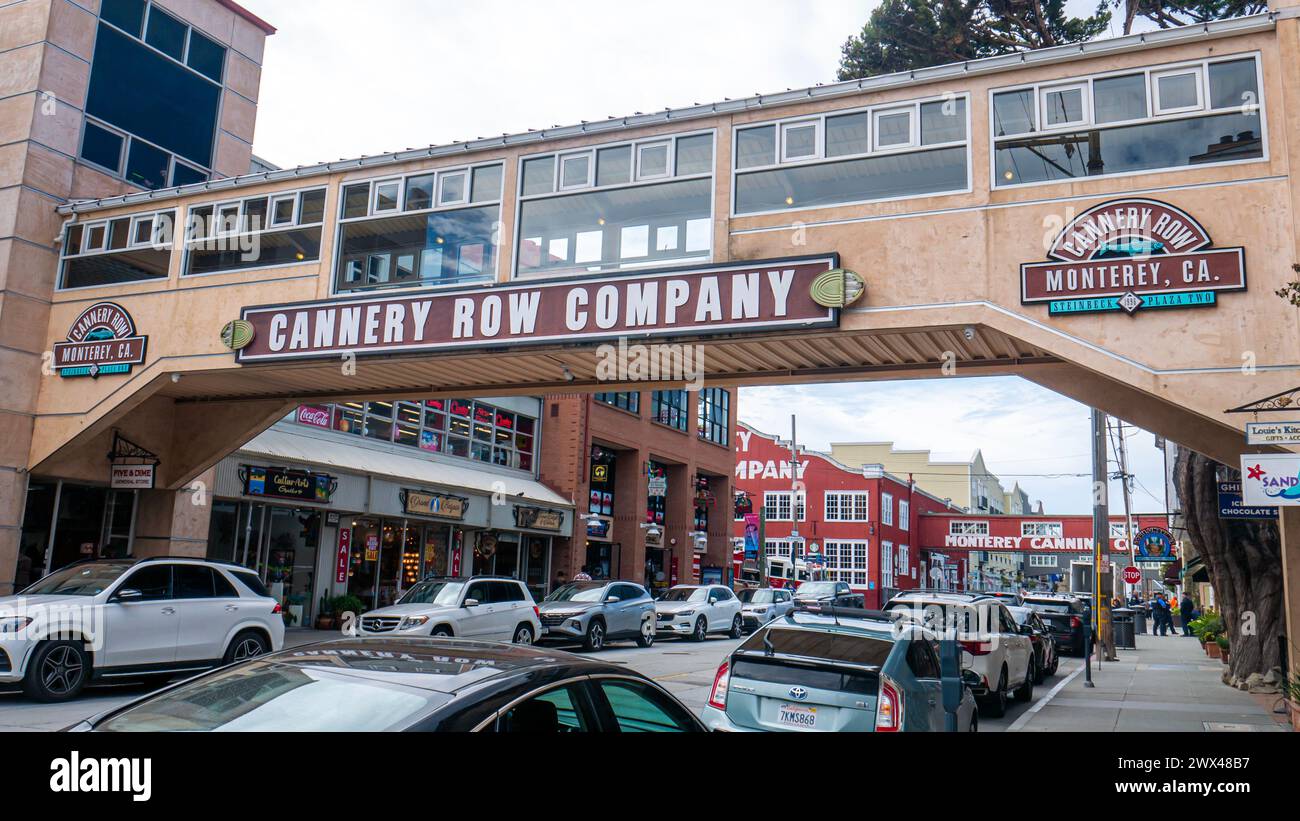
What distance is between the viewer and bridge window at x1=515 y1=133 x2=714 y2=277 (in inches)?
565

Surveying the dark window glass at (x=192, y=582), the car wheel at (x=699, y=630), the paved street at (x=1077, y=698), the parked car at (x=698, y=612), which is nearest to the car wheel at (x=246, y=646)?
the dark window glass at (x=192, y=582)

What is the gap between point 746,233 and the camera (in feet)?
45.5

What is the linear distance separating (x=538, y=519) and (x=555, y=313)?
18.2 meters

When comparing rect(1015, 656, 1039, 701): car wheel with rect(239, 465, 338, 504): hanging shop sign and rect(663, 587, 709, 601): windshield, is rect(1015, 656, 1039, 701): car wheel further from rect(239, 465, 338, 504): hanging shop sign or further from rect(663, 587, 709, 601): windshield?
rect(239, 465, 338, 504): hanging shop sign

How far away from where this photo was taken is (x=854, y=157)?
13523 millimetres

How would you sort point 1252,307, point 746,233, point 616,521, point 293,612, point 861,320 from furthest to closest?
point 616,521, point 293,612, point 746,233, point 861,320, point 1252,307

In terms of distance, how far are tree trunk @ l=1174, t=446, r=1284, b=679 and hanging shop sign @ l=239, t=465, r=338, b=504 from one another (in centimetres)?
1856

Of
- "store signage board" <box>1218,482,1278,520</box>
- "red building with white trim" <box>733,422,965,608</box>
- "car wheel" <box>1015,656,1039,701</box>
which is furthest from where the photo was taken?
"red building with white trim" <box>733,422,965,608</box>

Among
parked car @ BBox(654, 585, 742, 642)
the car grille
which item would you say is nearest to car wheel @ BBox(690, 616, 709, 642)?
parked car @ BBox(654, 585, 742, 642)

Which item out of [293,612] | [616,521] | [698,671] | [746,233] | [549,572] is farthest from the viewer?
[616,521]

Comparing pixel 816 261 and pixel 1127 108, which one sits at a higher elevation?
pixel 1127 108
